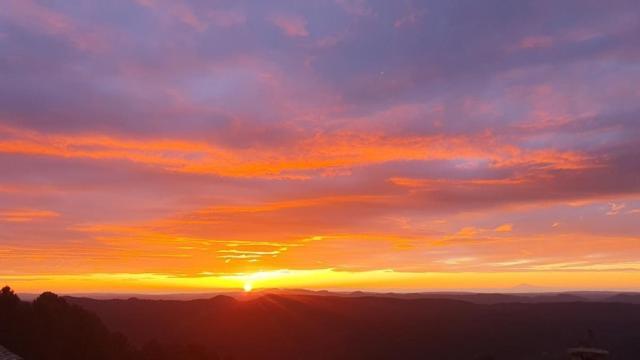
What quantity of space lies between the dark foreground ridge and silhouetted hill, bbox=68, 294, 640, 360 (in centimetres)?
19

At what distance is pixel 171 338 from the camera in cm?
10775

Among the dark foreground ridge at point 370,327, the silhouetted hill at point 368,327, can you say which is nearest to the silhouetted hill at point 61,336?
the dark foreground ridge at point 370,327

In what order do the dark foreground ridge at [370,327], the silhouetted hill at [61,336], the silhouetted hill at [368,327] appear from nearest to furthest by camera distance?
the silhouetted hill at [61,336] < the dark foreground ridge at [370,327] < the silhouetted hill at [368,327]

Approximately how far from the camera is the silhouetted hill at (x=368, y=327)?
106 meters

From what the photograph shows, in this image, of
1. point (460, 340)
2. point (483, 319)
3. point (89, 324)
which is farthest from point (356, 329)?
point (89, 324)

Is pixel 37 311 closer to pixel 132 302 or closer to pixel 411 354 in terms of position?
pixel 411 354

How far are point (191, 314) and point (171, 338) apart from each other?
2356cm

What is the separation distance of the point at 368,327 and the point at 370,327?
1.60 ft

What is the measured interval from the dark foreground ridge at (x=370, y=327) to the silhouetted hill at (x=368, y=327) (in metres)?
0.19

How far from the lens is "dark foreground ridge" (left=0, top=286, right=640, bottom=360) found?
105m

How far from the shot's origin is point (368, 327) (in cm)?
12706

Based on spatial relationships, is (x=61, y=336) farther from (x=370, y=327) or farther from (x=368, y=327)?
(x=370, y=327)

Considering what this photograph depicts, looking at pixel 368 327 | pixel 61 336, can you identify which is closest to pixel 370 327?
pixel 368 327

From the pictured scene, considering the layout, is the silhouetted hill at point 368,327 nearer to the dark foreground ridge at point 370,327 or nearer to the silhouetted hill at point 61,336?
the dark foreground ridge at point 370,327
